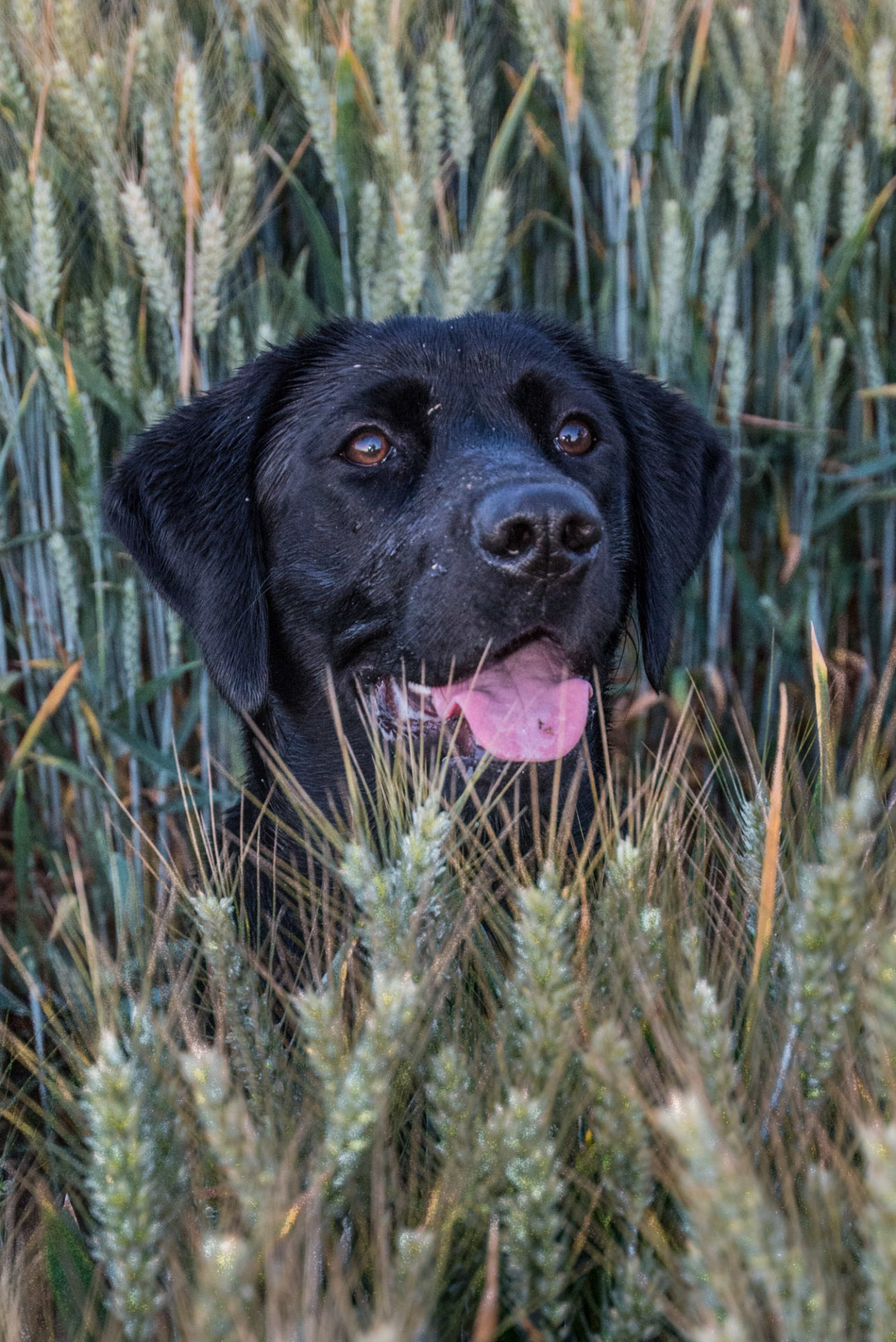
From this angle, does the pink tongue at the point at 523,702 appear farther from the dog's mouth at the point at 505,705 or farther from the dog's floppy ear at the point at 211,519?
the dog's floppy ear at the point at 211,519

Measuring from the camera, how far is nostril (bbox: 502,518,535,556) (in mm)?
1912

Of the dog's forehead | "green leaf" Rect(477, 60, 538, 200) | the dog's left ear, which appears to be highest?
"green leaf" Rect(477, 60, 538, 200)

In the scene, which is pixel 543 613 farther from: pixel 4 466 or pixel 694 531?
pixel 4 466

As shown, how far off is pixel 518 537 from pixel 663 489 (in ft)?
2.66

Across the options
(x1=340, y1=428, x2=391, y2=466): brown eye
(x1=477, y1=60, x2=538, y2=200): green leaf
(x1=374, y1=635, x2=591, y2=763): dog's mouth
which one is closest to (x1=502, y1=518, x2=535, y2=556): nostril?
(x1=374, y1=635, x2=591, y2=763): dog's mouth

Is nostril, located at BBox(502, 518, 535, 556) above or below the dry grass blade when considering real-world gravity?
above

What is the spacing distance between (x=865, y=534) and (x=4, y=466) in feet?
7.72

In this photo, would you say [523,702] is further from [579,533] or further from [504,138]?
[504,138]

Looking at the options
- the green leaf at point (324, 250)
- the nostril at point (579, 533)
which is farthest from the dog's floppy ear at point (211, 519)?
the nostril at point (579, 533)

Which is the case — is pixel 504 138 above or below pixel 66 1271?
above

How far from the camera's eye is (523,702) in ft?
7.08

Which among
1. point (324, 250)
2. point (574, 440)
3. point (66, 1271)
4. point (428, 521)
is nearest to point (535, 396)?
point (574, 440)

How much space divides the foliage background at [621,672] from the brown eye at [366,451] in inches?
23.1

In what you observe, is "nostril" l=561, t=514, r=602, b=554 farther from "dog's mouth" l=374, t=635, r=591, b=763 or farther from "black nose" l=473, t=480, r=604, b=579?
"dog's mouth" l=374, t=635, r=591, b=763
